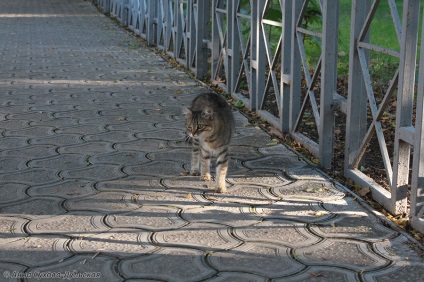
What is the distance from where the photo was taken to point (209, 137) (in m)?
5.62

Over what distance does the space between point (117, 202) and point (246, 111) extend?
3.64m

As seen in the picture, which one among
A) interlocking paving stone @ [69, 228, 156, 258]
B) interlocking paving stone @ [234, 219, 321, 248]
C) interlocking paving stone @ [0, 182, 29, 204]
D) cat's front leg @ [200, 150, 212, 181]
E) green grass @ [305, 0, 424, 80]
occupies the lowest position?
interlocking paving stone @ [0, 182, 29, 204]

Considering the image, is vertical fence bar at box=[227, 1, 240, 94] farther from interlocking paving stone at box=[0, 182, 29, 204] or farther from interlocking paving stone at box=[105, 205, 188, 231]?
interlocking paving stone at box=[105, 205, 188, 231]

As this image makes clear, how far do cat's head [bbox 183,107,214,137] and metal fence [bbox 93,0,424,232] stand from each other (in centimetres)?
105

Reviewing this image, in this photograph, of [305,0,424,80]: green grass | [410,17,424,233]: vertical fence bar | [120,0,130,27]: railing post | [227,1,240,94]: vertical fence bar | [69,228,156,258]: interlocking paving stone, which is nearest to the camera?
[69,228,156,258]: interlocking paving stone

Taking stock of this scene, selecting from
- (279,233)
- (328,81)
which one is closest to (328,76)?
(328,81)

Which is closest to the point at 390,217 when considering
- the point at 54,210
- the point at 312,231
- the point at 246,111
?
the point at 312,231

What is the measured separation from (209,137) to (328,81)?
113cm

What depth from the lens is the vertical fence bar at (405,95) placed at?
4.54 meters

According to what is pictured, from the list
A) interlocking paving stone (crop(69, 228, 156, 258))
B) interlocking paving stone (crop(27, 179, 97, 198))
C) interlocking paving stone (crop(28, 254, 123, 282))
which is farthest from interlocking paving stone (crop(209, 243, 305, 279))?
interlocking paving stone (crop(27, 179, 97, 198))

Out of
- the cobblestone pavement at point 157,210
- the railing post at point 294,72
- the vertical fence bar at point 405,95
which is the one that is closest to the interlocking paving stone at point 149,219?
the cobblestone pavement at point 157,210

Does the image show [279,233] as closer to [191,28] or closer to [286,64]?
[286,64]

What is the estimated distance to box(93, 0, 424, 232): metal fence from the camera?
462 cm

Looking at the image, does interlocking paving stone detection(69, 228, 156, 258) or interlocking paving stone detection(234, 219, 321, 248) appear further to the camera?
interlocking paving stone detection(234, 219, 321, 248)
